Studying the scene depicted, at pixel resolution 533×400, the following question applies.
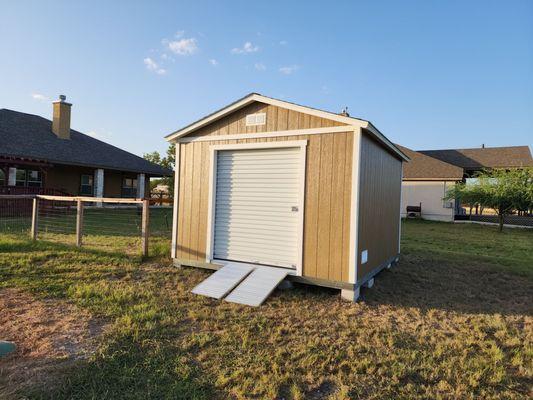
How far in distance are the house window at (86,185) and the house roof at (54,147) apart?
151 centimetres

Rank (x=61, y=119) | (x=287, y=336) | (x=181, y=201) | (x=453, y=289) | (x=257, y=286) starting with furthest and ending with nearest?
(x=61, y=119) < (x=181, y=201) < (x=453, y=289) < (x=257, y=286) < (x=287, y=336)

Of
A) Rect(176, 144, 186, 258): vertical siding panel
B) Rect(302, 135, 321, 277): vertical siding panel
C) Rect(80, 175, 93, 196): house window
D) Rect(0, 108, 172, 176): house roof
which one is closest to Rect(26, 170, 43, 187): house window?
Rect(0, 108, 172, 176): house roof

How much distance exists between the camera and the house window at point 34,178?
17336mm

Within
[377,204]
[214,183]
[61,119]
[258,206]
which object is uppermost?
[61,119]

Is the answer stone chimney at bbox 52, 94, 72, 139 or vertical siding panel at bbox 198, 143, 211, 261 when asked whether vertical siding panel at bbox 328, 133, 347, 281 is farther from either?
stone chimney at bbox 52, 94, 72, 139

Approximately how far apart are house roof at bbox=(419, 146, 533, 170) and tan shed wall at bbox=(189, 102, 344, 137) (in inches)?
840

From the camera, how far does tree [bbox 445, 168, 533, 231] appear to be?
15281 millimetres

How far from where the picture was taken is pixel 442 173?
66.1ft

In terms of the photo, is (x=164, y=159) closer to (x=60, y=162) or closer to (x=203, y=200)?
(x=60, y=162)

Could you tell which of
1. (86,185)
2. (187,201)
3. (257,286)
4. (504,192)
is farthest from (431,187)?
(86,185)

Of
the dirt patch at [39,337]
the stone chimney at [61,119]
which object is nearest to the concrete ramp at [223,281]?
the dirt patch at [39,337]

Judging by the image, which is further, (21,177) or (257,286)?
(21,177)

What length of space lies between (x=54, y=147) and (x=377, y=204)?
1754 cm

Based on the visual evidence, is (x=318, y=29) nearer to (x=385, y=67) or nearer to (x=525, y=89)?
(x=385, y=67)
